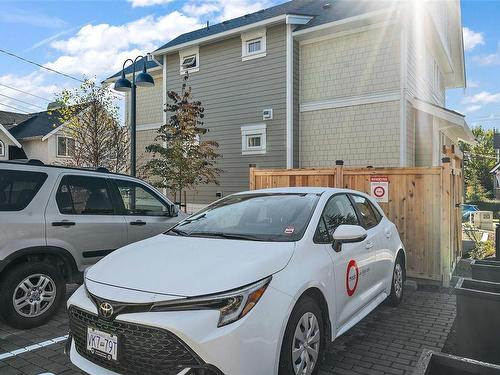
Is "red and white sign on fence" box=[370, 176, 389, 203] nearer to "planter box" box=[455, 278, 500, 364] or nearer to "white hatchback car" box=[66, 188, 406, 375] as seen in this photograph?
"white hatchback car" box=[66, 188, 406, 375]

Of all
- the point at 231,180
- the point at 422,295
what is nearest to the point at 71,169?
the point at 422,295

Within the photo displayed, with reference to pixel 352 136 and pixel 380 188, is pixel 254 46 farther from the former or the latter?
pixel 380 188

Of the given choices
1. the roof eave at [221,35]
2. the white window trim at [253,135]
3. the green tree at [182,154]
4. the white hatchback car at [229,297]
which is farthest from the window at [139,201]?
the roof eave at [221,35]

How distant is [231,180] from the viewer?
14.0 meters

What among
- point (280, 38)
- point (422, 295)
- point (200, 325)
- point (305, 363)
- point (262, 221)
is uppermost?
point (280, 38)

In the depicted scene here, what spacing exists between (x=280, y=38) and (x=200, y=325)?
11764 mm

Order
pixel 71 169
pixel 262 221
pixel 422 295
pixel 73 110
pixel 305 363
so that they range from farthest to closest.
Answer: pixel 73 110, pixel 422 295, pixel 71 169, pixel 262 221, pixel 305 363

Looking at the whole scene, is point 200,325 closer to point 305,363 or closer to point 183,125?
point 305,363

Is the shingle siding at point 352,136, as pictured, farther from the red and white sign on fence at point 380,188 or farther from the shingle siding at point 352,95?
the red and white sign on fence at point 380,188

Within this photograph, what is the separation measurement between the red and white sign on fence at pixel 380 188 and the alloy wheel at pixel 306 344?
13.4ft

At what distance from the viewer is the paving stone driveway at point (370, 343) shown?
3.61m

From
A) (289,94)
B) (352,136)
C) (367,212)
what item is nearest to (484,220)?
(352,136)

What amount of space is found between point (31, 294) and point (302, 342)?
10.4 feet

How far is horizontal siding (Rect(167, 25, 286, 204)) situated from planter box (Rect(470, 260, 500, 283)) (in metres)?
8.65
